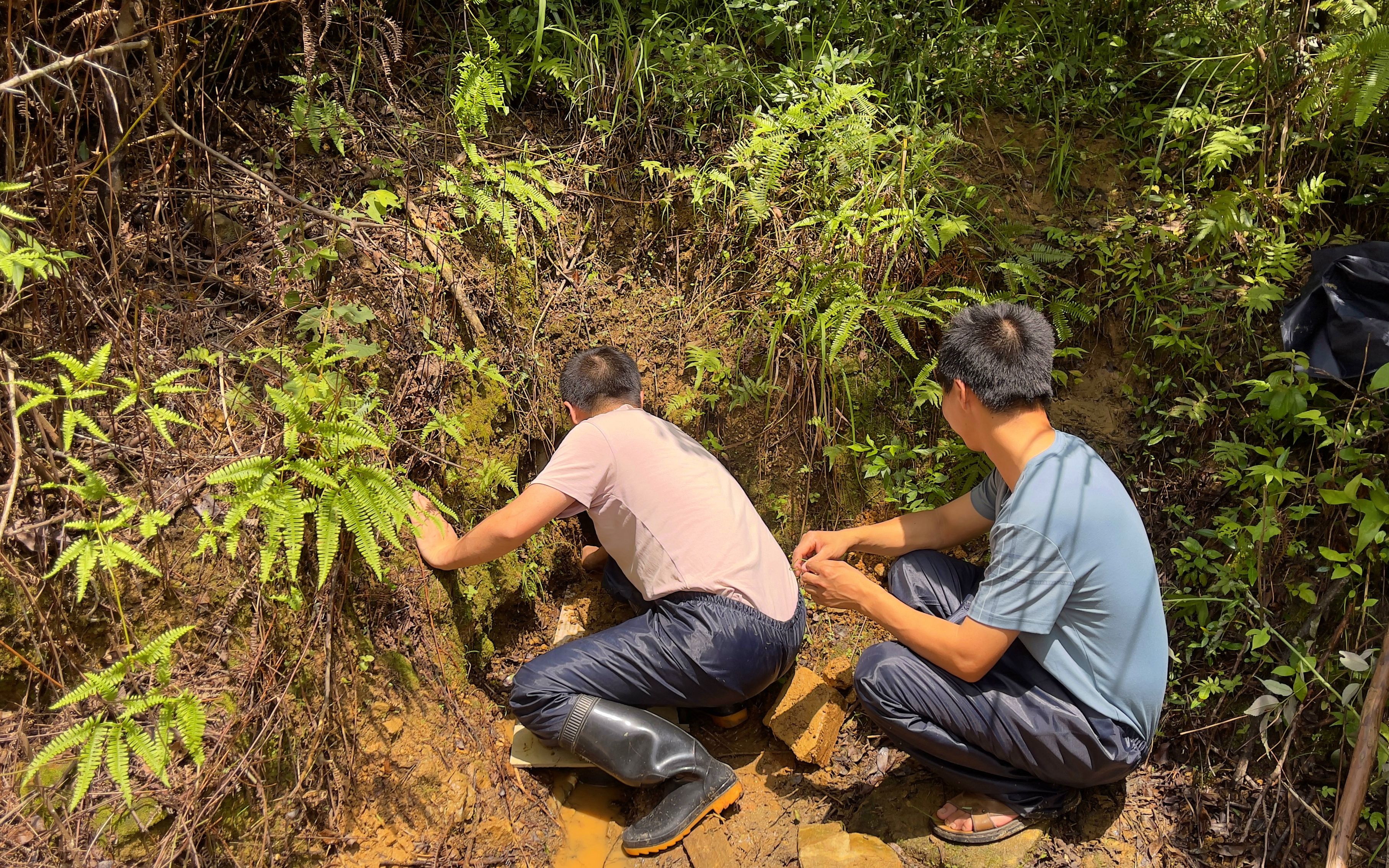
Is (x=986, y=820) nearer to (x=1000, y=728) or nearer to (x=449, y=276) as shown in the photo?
(x=1000, y=728)

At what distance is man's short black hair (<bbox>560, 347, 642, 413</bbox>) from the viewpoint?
12.5 ft

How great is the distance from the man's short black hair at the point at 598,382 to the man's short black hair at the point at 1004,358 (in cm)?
138

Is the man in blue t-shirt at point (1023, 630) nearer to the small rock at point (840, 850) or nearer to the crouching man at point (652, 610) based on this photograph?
the small rock at point (840, 850)

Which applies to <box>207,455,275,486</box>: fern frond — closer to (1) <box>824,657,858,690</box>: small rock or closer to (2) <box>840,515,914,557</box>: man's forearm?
(2) <box>840,515,914,557</box>: man's forearm

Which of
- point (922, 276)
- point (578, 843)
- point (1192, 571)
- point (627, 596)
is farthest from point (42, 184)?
point (1192, 571)

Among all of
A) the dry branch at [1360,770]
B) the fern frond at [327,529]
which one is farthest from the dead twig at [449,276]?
the dry branch at [1360,770]

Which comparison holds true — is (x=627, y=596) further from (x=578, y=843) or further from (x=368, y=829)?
(x=368, y=829)

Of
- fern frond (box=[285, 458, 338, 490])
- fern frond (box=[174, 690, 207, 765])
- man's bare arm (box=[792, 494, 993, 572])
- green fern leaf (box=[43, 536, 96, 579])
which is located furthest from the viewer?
man's bare arm (box=[792, 494, 993, 572])

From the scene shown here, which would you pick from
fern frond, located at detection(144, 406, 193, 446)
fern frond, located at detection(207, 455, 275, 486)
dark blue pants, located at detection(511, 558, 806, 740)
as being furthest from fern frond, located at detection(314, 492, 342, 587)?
dark blue pants, located at detection(511, 558, 806, 740)

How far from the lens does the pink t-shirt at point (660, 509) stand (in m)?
3.57

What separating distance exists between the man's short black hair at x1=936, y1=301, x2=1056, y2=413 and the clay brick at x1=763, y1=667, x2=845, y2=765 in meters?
1.51

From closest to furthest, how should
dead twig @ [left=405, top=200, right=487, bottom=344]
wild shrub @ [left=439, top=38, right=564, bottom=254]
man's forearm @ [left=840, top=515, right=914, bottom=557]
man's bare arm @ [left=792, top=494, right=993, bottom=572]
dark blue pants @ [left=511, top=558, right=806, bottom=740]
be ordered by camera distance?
dark blue pants @ [left=511, top=558, right=806, bottom=740]
man's bare arm @ [left=792, top=494, right=993, bottom=572]
man's forearm @ [left=840, top=515, right=914, bottom=557]
dead twig @ [left=405, top=200, right=487, bottom=344]
wild shrub @ [left=439, top=38, right=564, bottom=254]

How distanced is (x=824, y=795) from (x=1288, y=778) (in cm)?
175

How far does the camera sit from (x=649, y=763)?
3482mm
